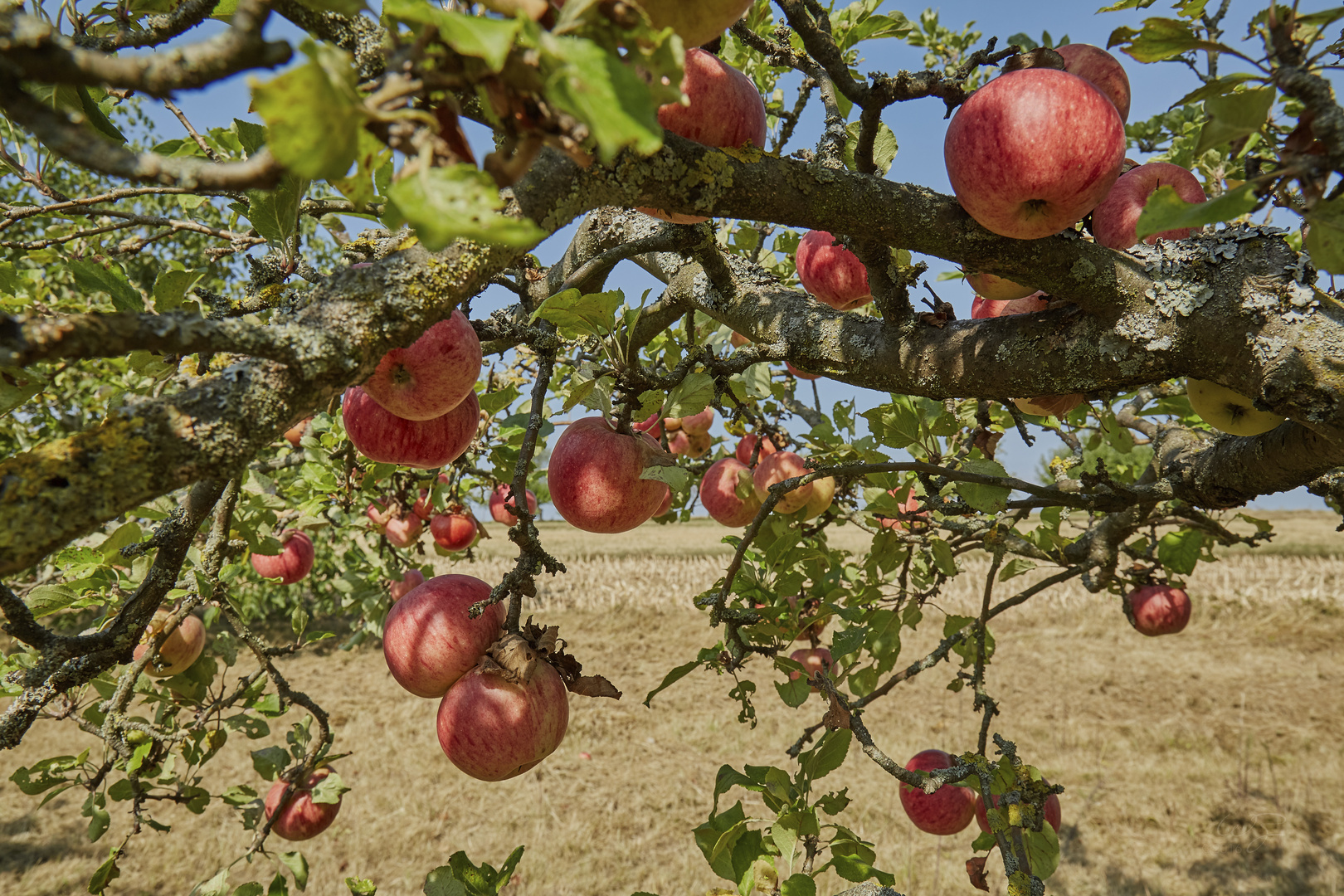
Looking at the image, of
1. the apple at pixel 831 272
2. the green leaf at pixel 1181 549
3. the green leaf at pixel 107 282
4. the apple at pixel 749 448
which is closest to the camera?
the green leaf at pixel 107 282

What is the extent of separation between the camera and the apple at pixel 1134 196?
4.73ft

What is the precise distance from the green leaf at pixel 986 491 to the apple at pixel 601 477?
0.77m

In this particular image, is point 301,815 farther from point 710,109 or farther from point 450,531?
point 710,109

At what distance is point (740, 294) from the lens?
183 cm

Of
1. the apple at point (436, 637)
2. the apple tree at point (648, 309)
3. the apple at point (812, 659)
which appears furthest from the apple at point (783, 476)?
the apple at point (436, 637)

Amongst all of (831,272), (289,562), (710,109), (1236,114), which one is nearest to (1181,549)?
(831,272)

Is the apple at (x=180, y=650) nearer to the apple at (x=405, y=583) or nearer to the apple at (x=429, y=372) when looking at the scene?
the apple at (x=405, y=583)

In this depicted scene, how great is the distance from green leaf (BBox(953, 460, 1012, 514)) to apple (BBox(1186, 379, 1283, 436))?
427mm

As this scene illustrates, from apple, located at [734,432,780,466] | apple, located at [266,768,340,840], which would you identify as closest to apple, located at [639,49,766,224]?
apple, located at [734,432,780,466]

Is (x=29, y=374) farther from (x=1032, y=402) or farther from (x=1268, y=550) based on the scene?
(x=1268, y=550)

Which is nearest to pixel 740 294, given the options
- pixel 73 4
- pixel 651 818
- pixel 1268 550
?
pixel 73 4

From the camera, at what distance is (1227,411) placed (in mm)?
1599

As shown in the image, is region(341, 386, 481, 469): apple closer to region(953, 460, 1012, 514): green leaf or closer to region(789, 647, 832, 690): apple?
region(953, 460, 1012, 514): green leaf

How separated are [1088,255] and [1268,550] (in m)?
18.7
